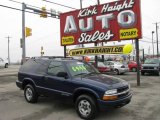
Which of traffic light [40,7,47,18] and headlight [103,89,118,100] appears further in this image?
traffic light [40,7,47,18]

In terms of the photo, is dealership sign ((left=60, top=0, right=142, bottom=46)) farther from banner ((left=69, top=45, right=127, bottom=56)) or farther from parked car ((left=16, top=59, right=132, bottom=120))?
parked car ((left=16, top=59, right=132, bottom=120))

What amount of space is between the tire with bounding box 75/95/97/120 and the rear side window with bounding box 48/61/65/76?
1405 millimetres

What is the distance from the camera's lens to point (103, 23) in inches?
665

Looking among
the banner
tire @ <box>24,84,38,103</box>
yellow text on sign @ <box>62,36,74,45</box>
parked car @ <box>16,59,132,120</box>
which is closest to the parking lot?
tire @ <box>24,84,38,103</box>

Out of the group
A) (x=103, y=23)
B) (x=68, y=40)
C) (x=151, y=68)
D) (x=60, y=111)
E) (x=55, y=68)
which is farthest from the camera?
(x=151, y=68)

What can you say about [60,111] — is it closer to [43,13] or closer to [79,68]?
[79,68]

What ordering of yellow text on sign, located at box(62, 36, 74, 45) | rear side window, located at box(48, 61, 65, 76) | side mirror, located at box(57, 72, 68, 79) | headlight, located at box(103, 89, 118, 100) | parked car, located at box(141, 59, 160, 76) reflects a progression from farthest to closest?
1. parked car, located at box(141, 59, 160, 76)
2. yellow text on sign, located at box(62, 36, 74, 45)
3. rear side window, located at box(48, 61, 65, 76)
4. side mirror, located at box(57, 72, 68, 79)
5. headlight, located at box(103, 89, 118, 100)

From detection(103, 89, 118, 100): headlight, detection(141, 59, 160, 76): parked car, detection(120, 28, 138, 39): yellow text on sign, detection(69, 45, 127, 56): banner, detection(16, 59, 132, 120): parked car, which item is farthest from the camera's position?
detection(141, 59, 160, 76): parked car

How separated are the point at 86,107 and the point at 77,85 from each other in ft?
2.44

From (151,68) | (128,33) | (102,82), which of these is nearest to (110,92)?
(102,82)

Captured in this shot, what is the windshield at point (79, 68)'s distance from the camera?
8.77m

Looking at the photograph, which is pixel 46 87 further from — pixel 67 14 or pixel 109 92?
pixel 67 14

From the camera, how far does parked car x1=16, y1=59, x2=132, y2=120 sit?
25.0 ft

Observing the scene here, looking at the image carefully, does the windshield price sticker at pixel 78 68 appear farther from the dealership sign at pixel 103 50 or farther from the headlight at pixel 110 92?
the dealership sign at pixel 103 50
